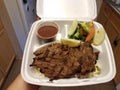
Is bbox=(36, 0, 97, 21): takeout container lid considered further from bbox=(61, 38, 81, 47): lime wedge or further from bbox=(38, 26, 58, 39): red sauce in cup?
bbox=(61, 38, 81, 47): lime wedge

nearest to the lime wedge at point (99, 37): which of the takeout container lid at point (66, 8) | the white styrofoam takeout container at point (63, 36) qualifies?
the white styrofoam takeout container at point (63, 36)

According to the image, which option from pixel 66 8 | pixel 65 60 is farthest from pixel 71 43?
pixel 66 8

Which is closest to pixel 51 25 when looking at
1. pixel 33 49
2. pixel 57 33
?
pixel 57 33

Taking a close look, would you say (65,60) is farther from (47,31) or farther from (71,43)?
(47,31)

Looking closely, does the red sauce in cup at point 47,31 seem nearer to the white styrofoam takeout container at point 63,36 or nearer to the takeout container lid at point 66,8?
the white styrofoam takeout container at point 63,36

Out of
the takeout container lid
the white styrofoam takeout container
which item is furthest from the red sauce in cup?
the takeout container lid
